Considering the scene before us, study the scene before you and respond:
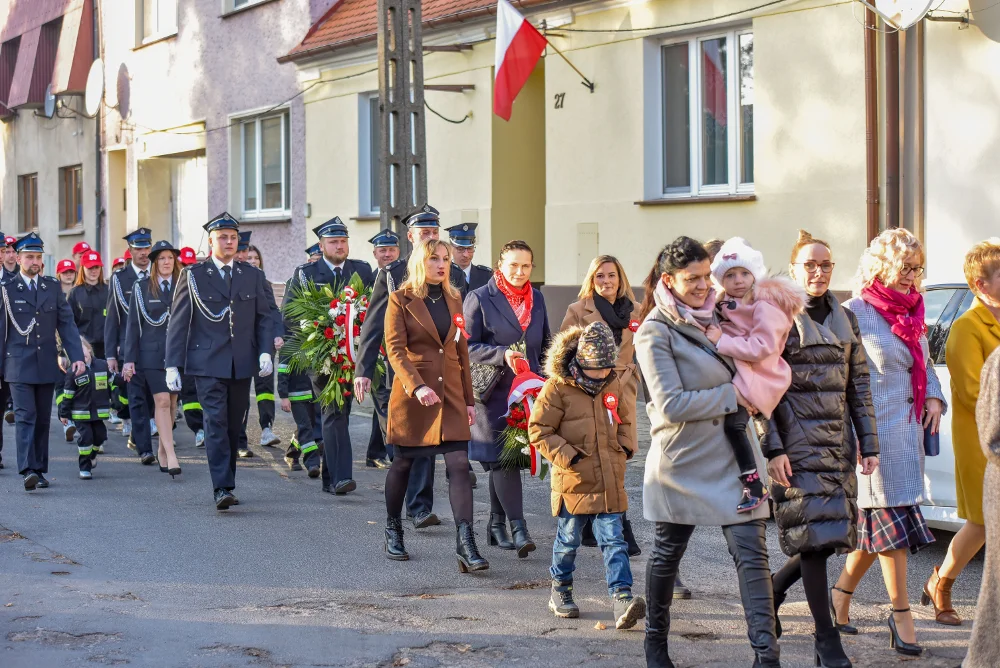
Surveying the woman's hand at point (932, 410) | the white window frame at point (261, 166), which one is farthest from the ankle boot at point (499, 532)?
the white window frame at point (261, 166)

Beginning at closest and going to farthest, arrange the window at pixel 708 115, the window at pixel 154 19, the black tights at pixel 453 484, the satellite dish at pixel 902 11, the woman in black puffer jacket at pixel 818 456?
the woman in black puffer jacket at pixel 818 456, the black tights at pixel 453 484, the satellite dish at pixel 902 11, the window at pixel 708 115, the window at pixel 154 19

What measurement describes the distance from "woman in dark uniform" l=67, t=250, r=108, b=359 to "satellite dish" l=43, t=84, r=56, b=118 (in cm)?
1581

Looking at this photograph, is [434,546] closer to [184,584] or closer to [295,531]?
[295,531]

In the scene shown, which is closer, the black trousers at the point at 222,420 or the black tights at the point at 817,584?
the black tights at the point at 817,584

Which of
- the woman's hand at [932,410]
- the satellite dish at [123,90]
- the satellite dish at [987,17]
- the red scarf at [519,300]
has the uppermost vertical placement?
the satellite dish at [123,90]

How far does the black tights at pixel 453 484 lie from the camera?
25.0ft

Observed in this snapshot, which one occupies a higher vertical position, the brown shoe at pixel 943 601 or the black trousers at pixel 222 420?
the black trousers at pixel 222 420

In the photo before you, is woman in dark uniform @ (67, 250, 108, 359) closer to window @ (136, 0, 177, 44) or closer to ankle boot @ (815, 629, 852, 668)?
ankle boot @ (815, 629, 852, 668)

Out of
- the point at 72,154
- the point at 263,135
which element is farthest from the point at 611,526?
the point at 72,154

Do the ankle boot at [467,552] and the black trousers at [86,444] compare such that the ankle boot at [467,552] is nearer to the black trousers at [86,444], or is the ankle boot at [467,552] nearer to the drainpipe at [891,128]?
the black trousers at [86,444]

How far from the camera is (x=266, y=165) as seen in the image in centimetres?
2230

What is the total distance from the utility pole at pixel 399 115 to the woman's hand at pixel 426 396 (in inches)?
235

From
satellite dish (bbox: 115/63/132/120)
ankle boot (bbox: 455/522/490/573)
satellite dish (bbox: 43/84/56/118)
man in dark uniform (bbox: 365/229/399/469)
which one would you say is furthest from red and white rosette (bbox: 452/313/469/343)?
satellite dish (bbox: 43/84/56/118)

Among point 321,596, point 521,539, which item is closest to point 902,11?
point 521,539
